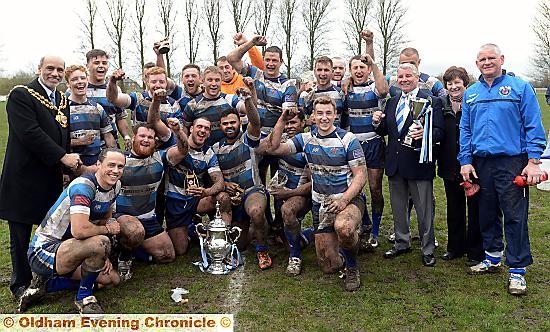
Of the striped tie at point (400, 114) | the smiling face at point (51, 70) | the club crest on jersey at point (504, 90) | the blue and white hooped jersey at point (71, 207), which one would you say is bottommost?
the blue and white hooped jersey at point (71, 207)

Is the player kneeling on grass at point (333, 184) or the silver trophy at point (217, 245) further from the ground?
the player kneeling on grass at point (333, 184)

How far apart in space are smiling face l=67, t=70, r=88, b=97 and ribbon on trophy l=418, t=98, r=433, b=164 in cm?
352

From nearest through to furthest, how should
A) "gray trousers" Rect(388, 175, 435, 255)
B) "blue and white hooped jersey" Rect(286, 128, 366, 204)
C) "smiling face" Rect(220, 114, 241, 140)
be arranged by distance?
"blue and white hooped jersey" Rect(286, 128, 366, 204)
"gray trousers" Rect(388, 175, 435, 255)
"smiling face" Rect(220, 114, 241, 140)

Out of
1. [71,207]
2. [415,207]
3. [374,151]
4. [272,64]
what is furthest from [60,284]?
[415,207]

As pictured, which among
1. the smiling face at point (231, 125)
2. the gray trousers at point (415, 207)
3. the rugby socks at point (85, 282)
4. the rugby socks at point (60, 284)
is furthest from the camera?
the smiling face at point (231, 125)

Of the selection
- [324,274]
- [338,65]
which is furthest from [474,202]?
[338,65]

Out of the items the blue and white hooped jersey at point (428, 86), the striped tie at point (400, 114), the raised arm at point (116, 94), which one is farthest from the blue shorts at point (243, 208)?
the blue and white hooped jersey at point (428, 86)

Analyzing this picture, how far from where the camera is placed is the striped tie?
5.38 metres

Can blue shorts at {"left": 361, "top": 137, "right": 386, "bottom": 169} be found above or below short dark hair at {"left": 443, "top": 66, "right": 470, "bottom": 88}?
below

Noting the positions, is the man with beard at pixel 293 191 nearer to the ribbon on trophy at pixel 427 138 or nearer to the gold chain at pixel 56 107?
the ribbon on trophy at pixel 427 138

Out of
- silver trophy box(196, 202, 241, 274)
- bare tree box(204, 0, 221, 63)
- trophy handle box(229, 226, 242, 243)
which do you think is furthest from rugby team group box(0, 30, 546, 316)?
bare tree box(204, 0, 221, 63)

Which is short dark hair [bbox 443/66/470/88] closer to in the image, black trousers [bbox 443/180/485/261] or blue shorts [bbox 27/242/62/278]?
black trousers [bbox 443/180/485/261]

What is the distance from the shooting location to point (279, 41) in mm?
39031

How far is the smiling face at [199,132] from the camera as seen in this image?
218 inches
